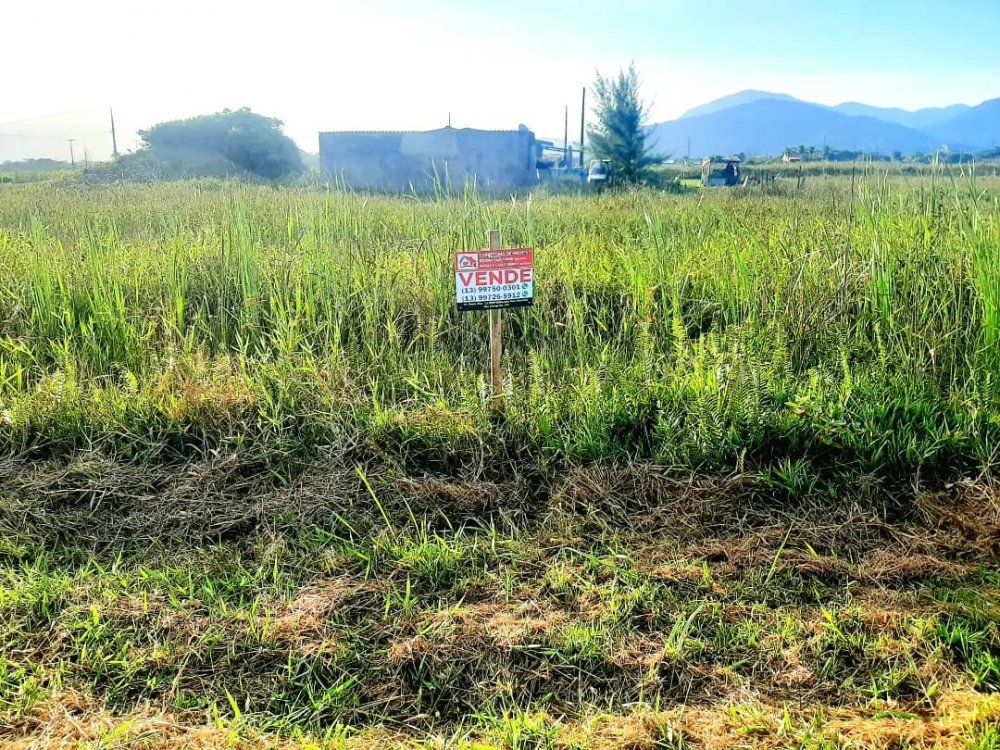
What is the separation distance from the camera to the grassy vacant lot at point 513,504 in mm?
1915

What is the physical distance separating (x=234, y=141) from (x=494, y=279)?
1315 inches

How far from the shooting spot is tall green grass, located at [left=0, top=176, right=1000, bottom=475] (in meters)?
3.06

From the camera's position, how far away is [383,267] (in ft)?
15.0

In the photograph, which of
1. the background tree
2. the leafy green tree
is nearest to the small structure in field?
the background tree

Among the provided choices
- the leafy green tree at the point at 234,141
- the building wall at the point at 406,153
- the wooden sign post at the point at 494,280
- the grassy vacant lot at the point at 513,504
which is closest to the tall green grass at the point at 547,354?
the grassy vacant lot at the point at 513,504

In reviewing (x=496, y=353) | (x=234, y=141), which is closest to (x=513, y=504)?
(x=496, y=353)

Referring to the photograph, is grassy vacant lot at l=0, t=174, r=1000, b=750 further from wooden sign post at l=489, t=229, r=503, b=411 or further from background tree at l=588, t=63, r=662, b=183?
background tree at l=588, t=63, r=662, b=183

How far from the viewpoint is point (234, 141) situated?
32.5m

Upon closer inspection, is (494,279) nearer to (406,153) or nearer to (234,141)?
(406,153)

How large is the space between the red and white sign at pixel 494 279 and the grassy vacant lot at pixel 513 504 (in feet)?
1.52

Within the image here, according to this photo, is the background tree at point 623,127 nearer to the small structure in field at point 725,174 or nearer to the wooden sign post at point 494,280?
the small structure in field at point 725,174

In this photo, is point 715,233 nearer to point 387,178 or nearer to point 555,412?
point 555,412

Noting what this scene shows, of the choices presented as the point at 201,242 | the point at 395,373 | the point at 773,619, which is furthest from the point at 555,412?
the point at 201,242

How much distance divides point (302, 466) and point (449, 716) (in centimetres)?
153
